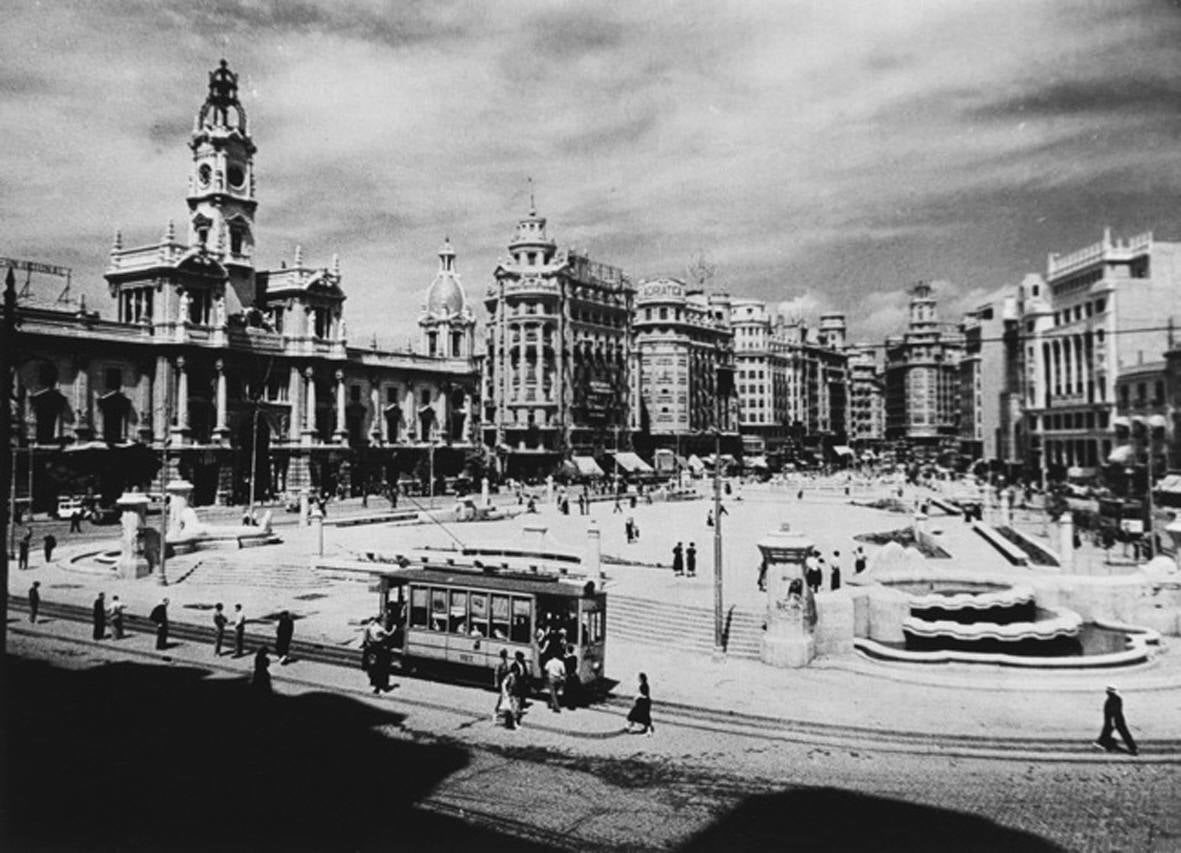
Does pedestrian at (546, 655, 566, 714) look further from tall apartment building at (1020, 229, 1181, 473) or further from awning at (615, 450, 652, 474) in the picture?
awning at (615, 450, 652, 474)

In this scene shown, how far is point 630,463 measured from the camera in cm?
9369

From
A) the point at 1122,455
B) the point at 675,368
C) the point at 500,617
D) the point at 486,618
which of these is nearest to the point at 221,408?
the point at 486,618

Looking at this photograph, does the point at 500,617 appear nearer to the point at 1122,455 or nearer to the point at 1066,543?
the point at 1066,543

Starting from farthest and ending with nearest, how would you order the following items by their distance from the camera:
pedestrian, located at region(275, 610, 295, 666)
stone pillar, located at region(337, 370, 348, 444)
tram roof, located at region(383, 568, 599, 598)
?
stone pillar, located at region(337, 370, 348, 444) → pedestrian, located at region(275, 610, 295, 666) → tram roof, located at region(383, 568, 599, 598)

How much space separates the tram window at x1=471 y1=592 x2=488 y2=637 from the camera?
733 inches

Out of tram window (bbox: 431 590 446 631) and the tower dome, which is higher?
the tower dome

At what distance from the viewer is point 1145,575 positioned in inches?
950

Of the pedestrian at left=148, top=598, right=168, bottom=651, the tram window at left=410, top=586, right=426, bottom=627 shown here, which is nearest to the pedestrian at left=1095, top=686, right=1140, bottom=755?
the tram window at left=410, top=586, right=426, bottom=627

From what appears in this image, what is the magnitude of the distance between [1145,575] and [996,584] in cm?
373

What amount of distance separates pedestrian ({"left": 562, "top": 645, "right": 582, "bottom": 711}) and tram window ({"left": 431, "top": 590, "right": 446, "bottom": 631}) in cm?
314

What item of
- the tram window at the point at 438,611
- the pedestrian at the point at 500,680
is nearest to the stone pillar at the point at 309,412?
the tram window at the point at 438,611

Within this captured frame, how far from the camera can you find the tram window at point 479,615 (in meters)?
18.6

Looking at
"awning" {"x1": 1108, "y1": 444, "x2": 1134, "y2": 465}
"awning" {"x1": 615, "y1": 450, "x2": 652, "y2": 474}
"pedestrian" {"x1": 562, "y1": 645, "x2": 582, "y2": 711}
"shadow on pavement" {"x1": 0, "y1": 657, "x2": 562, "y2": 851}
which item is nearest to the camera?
"shadow on pavement" {"x1": 0, "y1": 657, "x2": 562, "y2": 851}

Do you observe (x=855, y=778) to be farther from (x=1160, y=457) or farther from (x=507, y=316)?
(x=507, y=316)
